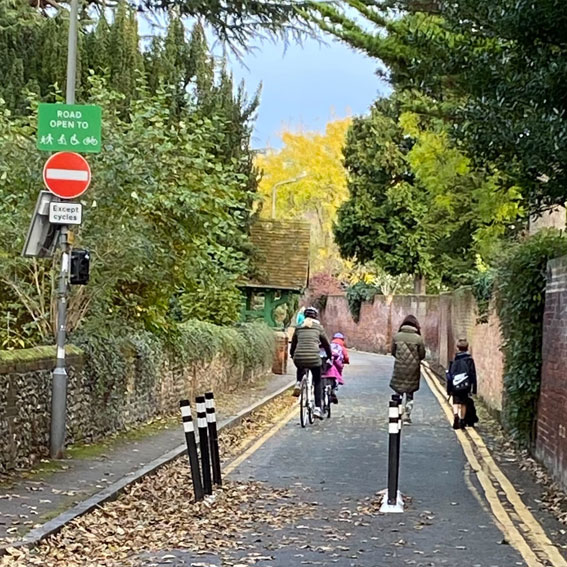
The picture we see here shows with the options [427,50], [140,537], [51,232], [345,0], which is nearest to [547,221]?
[345,0]

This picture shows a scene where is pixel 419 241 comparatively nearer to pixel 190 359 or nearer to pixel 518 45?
pixel 190 359

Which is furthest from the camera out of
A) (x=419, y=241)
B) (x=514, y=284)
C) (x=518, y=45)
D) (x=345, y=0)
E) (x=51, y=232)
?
(x=419, y=241)

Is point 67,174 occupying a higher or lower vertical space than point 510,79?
lower

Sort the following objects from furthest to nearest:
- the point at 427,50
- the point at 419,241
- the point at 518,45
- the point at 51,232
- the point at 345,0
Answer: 1. the point at 419,241
2. the point at 345,0
3. the point at 427,50
4. the point at 51,232
5. the point at 518,45

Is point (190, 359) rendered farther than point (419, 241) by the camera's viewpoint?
No

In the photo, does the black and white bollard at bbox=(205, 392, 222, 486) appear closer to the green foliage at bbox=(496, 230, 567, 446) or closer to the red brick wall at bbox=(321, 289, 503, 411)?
the green foliage at bbox=(496, 230, 567, 446)

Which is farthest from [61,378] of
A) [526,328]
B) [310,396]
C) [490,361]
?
[490,361]

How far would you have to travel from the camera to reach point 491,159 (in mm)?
11258

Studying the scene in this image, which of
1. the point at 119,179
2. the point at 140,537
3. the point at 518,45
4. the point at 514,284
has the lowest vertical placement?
the point at 140,537

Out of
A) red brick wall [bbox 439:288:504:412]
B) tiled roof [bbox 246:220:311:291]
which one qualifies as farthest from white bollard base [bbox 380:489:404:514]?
tiled roof [bbox 246:220:311:291]

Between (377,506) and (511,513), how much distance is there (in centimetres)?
128

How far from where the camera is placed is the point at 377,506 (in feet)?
30.4

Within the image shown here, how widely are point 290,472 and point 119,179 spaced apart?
4.77 metres

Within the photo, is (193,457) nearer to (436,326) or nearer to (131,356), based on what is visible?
(131,356)
